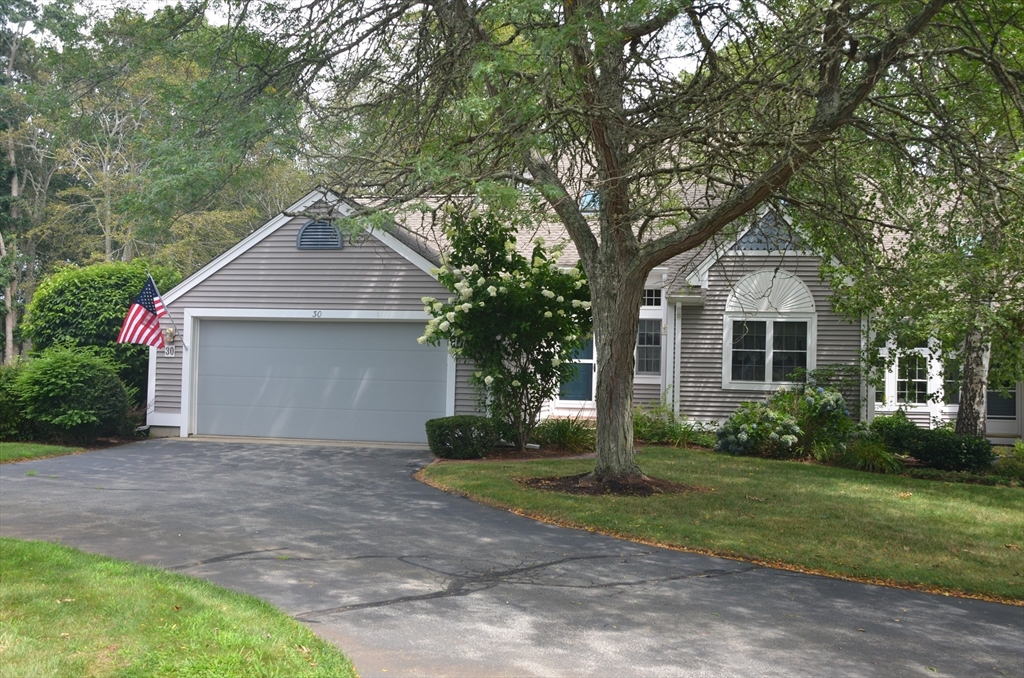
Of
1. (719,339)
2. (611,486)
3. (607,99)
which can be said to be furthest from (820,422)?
(607,99)

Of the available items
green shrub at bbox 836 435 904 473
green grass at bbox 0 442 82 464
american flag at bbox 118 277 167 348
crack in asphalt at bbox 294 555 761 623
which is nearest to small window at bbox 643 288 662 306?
green shrub at bbox 836 435 904 473

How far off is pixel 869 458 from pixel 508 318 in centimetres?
662

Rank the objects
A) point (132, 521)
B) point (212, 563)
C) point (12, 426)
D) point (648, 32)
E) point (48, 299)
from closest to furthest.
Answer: point (212, 563)
point (132, 521)
point (648, 32)
point (12, 426)
point (48, 299)

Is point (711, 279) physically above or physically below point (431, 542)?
above

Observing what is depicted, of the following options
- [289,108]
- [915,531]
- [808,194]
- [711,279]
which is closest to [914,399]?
[711,279]

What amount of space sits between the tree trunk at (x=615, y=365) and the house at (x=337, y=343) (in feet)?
17.2

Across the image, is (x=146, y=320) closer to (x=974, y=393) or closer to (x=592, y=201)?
(x=592, y=201)

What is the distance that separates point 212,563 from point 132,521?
2218 mm

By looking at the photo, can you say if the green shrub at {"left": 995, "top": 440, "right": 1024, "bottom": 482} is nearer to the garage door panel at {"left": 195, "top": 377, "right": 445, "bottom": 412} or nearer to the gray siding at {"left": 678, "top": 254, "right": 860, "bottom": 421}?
the gray siding at {"left": 678, "top": 254, "right": 860, "bottom": 421}

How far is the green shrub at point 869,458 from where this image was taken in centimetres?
1553

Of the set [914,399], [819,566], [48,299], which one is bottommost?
[819,566]

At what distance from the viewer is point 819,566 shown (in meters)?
8.49

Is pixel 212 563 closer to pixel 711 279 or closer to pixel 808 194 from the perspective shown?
pixel 808 194

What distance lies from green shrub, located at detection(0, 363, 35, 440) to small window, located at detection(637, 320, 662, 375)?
1211 centimetres
